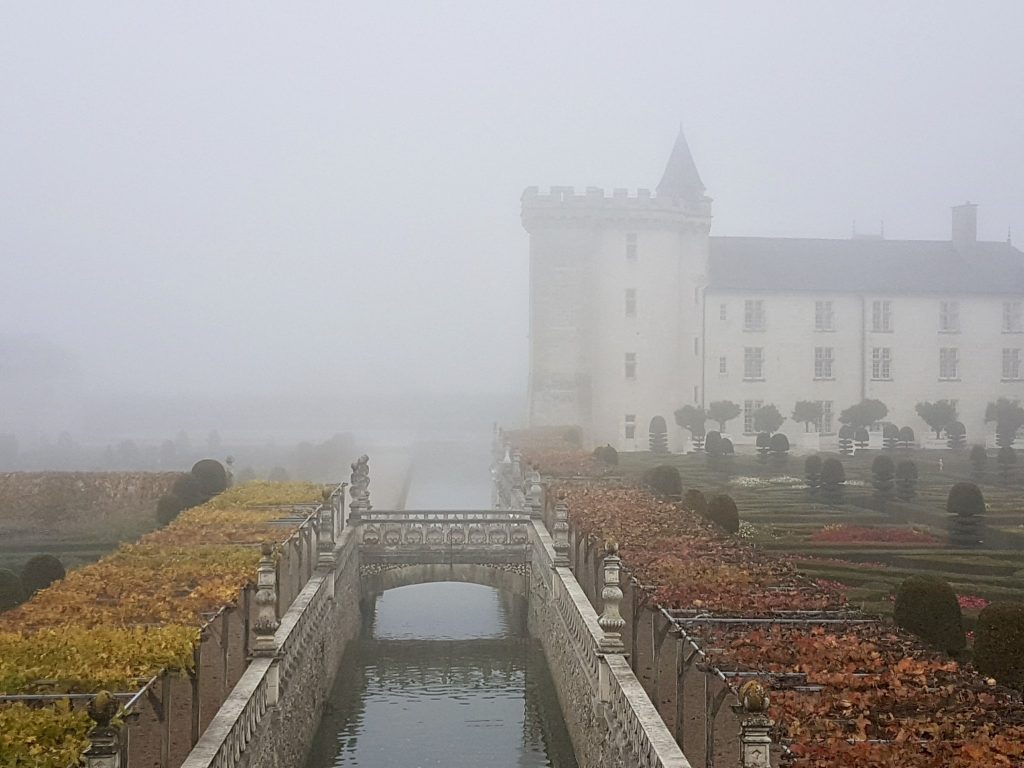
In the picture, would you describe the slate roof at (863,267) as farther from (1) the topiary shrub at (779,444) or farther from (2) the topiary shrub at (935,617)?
(2) the topiary shrub at (935,617)

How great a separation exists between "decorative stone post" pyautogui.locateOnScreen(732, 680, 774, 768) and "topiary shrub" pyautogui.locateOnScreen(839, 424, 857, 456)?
146 ft

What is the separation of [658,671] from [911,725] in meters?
4.33

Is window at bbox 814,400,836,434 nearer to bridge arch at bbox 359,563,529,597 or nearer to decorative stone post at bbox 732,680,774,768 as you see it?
bridge arch at bbox 359,563,529,597

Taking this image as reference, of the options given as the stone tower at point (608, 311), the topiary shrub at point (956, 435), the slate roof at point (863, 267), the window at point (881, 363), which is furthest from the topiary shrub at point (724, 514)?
the window at point (881, 363)

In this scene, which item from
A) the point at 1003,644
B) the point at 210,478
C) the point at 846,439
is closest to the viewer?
the point at 1003,644

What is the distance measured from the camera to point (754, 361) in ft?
188

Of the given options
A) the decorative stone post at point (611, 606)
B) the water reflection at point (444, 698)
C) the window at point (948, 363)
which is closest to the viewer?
the decorative stone post at point (611, 606)

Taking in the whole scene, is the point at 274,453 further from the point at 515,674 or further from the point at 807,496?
the point at 515,674

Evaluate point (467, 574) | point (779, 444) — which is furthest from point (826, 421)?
point (467, 574)

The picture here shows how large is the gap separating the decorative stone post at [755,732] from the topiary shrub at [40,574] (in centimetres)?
1603

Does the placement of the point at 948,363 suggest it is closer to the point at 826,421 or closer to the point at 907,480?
the point at 826,421

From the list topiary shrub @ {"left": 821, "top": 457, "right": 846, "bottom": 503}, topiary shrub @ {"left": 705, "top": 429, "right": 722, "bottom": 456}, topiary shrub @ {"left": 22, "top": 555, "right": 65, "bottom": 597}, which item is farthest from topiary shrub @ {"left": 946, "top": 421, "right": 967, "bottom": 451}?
topiary shrub @ {"left": 22, "top": 555, "right": 65, "bottom": 597}

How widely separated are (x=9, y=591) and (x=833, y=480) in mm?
23759

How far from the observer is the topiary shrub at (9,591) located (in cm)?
1897
